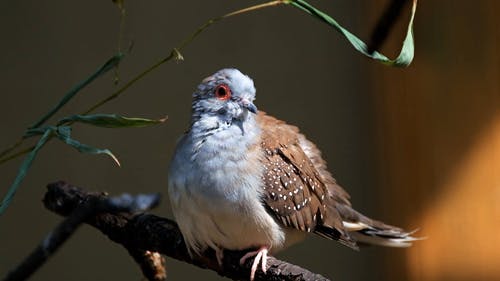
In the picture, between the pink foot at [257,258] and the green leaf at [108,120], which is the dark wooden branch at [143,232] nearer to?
the pink foot at [257,258]

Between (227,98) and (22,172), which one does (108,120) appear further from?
(227,98)

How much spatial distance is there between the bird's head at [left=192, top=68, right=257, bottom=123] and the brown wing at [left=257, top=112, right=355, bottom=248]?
5.1 inches

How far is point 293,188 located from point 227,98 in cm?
32

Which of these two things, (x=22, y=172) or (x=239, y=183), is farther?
(x=239, y=183)

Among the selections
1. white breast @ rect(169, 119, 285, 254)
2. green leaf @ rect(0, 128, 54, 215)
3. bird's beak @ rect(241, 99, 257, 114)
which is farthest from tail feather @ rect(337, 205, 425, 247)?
green leaf @ rect(0, 128, 54, 215)

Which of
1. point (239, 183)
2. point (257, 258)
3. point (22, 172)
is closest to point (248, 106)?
point (239, 183)

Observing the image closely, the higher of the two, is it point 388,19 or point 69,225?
point 388,19

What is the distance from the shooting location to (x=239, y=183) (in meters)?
2.01

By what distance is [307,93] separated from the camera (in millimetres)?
3408

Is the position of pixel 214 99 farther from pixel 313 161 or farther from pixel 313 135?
pixel 313 135

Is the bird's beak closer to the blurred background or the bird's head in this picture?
the bird's head

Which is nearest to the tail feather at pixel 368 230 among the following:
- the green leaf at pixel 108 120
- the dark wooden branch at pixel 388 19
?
the green leaf at pixel 108 120

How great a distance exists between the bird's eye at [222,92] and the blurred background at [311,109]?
1210 millimetres

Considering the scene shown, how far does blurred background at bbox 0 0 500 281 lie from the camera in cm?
303
